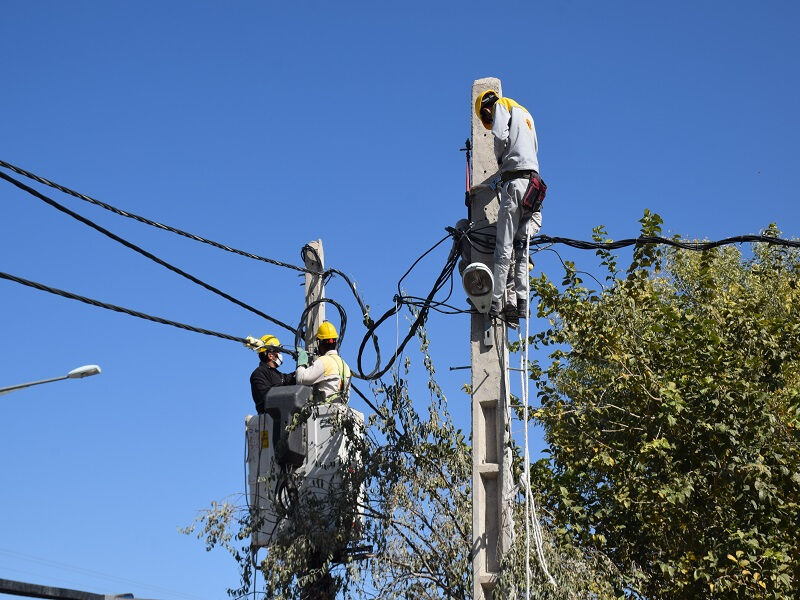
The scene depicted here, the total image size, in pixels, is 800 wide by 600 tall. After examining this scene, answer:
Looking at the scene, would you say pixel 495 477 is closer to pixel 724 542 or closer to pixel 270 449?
pixel 270 449

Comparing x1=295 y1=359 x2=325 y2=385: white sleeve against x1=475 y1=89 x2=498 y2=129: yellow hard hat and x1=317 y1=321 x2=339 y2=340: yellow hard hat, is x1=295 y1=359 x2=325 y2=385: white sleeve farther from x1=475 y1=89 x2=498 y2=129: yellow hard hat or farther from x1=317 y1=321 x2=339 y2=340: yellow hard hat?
x1=475 y1=89 x2=498 y2=129: yellow hard hat

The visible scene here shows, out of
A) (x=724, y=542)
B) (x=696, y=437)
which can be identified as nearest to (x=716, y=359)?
(x=696, y=437)

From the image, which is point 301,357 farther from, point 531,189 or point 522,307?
point 531,189

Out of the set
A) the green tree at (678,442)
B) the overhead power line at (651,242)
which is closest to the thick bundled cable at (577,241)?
the overhead power line at (651,242)

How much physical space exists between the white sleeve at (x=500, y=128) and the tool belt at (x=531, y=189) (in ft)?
0.62

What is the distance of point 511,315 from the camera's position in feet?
31.3

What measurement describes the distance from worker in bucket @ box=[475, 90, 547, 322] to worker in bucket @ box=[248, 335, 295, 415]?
3150 mm

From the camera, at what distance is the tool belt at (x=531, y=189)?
31.4ft

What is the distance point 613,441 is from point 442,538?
471 centimetres

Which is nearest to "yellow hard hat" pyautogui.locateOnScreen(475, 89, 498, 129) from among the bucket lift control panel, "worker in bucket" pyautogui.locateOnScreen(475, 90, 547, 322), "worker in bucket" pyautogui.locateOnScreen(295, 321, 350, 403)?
"worker in bucket" pyautogui.locateOnScreen(475, 90, 547, 322)

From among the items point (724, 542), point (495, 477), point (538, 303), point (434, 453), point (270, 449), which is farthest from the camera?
point (538, 303)

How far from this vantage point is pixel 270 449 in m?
11.5

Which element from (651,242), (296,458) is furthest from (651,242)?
(296,458)

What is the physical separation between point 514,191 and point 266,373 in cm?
383
